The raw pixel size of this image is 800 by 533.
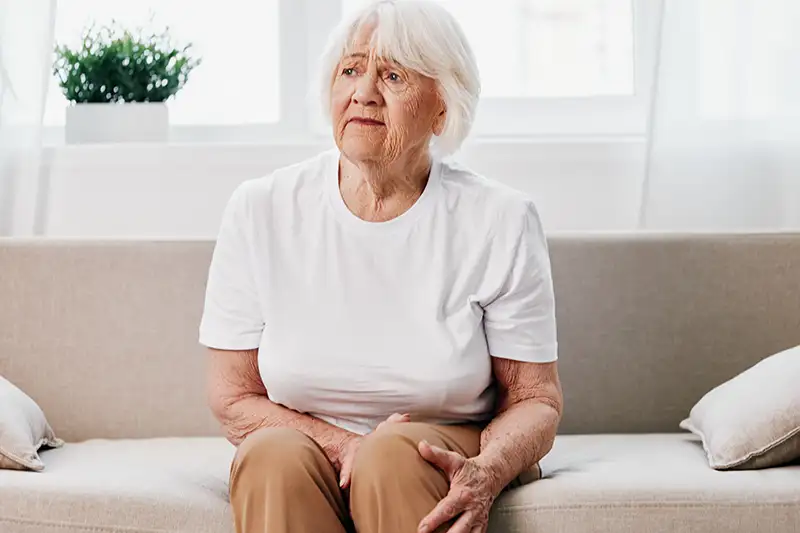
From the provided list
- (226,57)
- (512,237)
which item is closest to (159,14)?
(226,57)

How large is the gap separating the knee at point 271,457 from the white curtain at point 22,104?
4.33ft

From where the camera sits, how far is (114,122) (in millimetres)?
2922

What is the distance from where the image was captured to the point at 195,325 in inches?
94.3

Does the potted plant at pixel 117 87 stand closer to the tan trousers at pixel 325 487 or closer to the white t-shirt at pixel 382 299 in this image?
the white t-shirt at pixel 382 299

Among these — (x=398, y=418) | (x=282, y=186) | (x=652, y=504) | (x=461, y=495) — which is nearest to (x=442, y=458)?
(x=461, y=495)

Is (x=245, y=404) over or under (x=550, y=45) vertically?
under

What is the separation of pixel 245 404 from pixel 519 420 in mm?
464

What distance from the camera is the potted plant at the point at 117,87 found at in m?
2.91

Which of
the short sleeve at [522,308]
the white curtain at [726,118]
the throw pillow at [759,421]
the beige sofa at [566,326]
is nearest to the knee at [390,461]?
the short sleeve at [522,308]

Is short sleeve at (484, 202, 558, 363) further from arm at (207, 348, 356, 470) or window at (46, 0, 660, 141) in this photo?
window at (46, 0, 660, 141)

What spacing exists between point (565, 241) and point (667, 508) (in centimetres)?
82

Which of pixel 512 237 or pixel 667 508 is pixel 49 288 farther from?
pixel 667 508

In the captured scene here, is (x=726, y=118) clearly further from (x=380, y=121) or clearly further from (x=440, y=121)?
(x=380, y=121)

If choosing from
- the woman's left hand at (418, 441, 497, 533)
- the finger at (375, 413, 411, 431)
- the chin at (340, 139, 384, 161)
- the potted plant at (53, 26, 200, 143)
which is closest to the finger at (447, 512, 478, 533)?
the woman's left hand at (418, 441, 497, 533)
